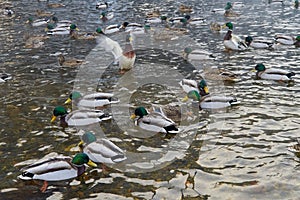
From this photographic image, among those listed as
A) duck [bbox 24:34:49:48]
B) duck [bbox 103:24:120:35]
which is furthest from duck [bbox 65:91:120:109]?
duck [bbox 103:24:120:35]

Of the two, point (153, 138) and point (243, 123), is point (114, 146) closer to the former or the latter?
point (153, 138)

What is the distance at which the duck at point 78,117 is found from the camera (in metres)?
10.8

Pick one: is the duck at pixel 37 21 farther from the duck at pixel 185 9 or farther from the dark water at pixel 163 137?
the duck at pixel 185 9

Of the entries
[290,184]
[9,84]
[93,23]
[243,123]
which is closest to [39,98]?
[9,84]

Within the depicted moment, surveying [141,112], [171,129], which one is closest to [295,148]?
[171,129]

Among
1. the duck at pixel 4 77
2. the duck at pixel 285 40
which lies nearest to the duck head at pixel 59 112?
the duck at pixel 4 77

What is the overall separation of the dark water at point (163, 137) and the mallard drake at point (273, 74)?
0.91 feet

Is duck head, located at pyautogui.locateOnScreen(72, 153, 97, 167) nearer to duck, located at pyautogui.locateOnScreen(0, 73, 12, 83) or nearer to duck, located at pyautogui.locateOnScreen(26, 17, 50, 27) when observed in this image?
duck, located at pyautogui.locateOnScreen(0, 73, 12, 83)

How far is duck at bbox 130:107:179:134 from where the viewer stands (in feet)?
33.1

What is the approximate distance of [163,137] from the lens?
10008 mm

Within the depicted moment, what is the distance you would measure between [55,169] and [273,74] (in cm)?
848

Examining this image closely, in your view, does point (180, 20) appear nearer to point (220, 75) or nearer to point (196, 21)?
point (196, 21)

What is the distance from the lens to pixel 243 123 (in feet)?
34.8

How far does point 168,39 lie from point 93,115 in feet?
33.7
